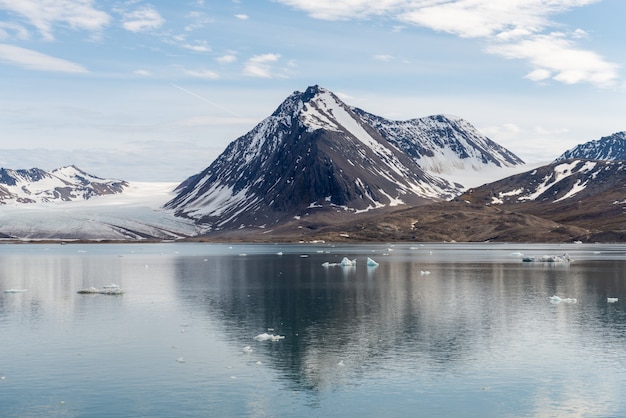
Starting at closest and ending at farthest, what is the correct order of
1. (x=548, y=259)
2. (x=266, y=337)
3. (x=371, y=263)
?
(x=266, y=337)
(x=371, y=263)
(x=548, y=259)

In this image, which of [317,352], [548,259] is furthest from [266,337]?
[548,259]

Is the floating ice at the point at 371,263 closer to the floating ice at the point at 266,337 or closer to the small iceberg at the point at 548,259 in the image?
the small iceberg at the point at 548,259

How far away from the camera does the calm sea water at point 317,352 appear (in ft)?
123

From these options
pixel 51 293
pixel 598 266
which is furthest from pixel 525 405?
pixel 598 266

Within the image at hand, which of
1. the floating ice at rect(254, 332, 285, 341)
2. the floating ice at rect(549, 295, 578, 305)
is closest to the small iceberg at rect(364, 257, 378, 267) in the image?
the floating ice at rect(549, 295, 578, 305)

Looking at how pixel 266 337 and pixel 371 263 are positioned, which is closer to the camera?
pixel 266 337

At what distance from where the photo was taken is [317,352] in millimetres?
50906

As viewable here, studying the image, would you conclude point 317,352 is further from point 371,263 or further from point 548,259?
point 548,259

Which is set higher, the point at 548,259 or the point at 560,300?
the point at 548,259

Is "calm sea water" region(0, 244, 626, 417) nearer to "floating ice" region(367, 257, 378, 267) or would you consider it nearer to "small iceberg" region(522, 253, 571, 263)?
"floating ice" region(367, 257, 378, 267)

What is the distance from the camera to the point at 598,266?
135 metres

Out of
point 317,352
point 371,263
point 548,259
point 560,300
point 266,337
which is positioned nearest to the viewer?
point 317,352

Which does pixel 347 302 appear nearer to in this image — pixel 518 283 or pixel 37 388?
pixel 518 283

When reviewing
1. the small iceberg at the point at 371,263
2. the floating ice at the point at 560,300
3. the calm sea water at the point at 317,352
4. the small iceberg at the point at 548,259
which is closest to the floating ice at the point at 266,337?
the calm sea water at the point at 317,352
